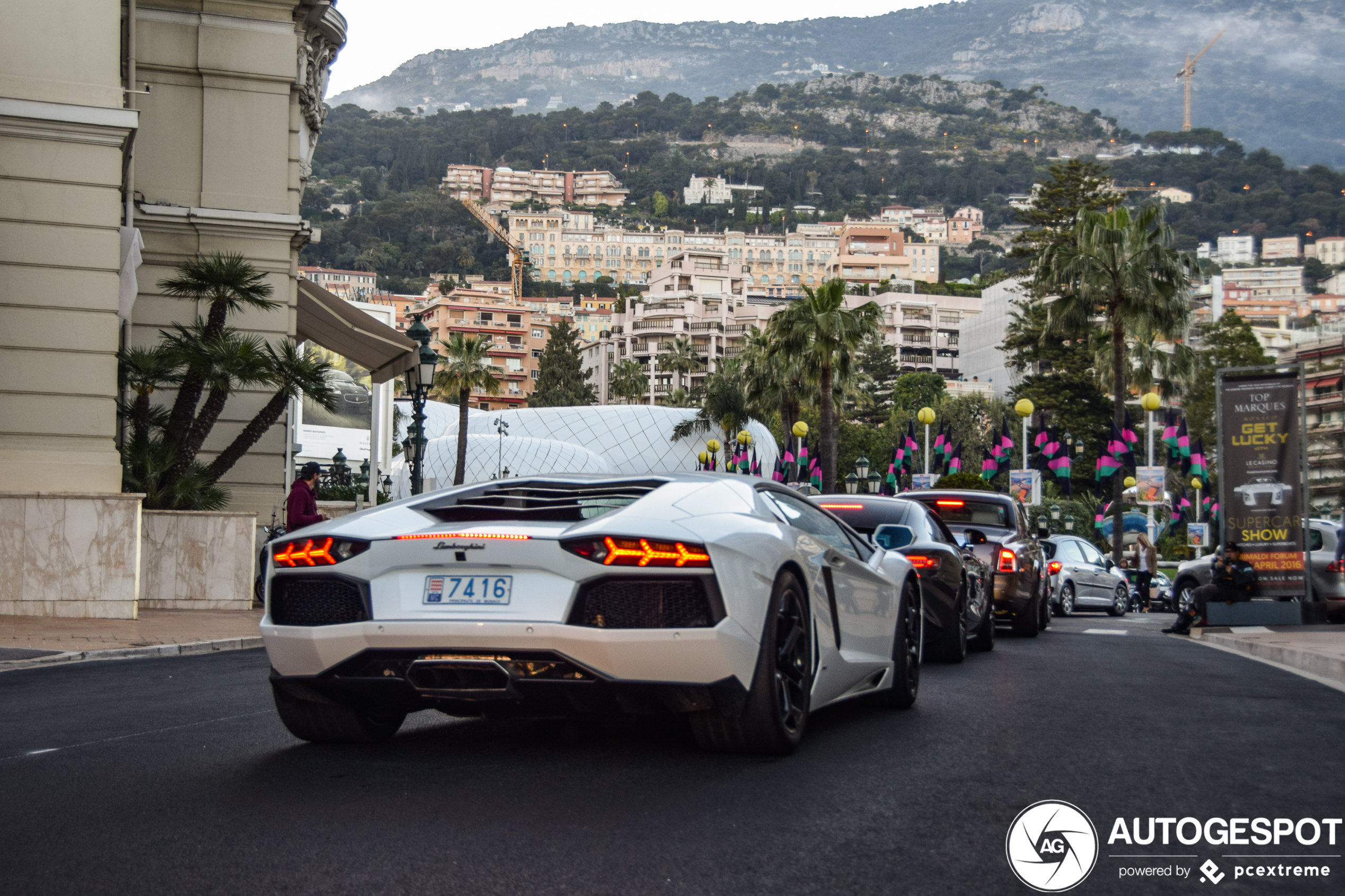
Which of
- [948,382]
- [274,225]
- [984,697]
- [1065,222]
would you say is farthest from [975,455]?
[984,697]

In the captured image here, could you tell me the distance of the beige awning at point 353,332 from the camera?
21422 millimetres

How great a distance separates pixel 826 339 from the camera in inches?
1793

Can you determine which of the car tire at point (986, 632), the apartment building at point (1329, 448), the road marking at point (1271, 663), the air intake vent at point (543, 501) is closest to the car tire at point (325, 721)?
the air intake vent at point (543, 501)

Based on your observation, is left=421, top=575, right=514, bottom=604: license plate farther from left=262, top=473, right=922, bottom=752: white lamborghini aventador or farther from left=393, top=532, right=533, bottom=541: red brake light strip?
left=393, top=532, right=533, bottom=541: red brake light strip

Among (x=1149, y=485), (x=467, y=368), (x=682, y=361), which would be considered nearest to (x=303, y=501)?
(x=1149, y=485)

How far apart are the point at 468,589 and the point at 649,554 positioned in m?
0.68

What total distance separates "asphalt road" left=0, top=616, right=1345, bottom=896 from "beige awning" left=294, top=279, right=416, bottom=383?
44.8 feet

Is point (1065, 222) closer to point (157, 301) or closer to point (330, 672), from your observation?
point (157, 301)

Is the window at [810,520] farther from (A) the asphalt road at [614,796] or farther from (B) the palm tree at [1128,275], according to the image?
(B) the palm tree at [1128,275]

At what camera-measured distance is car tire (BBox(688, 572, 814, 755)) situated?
212 inches

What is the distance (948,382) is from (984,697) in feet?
486

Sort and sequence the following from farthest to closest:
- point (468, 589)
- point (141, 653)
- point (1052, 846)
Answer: point (141, 653) < point (468, 589) < point (1052, 846)

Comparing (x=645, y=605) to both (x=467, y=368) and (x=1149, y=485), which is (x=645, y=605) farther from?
(x=467, y=368)

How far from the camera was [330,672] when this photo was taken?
5.31 metres
